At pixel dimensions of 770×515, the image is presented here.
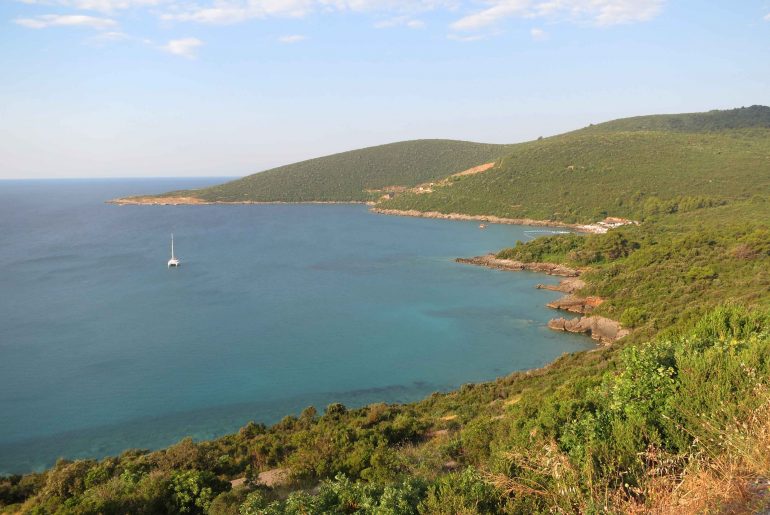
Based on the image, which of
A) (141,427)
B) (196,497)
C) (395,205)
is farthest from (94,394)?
(395,205)

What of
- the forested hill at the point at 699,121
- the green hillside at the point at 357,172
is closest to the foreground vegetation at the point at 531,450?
the green hillside at the point at 357,172

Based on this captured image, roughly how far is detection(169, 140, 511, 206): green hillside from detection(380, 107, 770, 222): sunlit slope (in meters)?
21.9

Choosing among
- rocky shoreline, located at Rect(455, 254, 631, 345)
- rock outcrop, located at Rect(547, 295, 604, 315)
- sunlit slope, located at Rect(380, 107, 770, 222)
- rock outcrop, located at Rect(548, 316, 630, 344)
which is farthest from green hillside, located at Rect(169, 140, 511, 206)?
rock outcrop, located at Rect(548, 316, 630, 344)

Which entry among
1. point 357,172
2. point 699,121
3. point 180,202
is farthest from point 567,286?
point 699,121

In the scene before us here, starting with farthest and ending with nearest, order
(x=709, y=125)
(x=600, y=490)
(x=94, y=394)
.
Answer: (x=709, y=125), (x=94, y=394), (x=600, y=490)

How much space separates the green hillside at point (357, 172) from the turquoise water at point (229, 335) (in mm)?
59036

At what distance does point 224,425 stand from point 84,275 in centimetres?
3141

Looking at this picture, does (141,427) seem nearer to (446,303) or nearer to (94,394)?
(94,394)

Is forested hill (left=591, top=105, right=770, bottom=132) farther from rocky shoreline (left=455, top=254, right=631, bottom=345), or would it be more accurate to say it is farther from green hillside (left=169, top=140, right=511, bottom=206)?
rocky shoreline (left=455, top=254, right=631, bottom=345)

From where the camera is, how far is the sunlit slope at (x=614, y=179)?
2579 inches

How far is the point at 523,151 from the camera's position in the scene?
9788cm

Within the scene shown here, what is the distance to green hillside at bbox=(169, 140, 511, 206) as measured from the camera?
381ft

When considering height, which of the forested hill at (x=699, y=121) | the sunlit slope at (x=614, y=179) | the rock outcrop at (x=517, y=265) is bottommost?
the rock outcrop at (x=517, y=265)

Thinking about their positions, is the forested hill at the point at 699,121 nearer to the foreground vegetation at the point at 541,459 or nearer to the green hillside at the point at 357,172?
the green hillside at the point at 357,172
